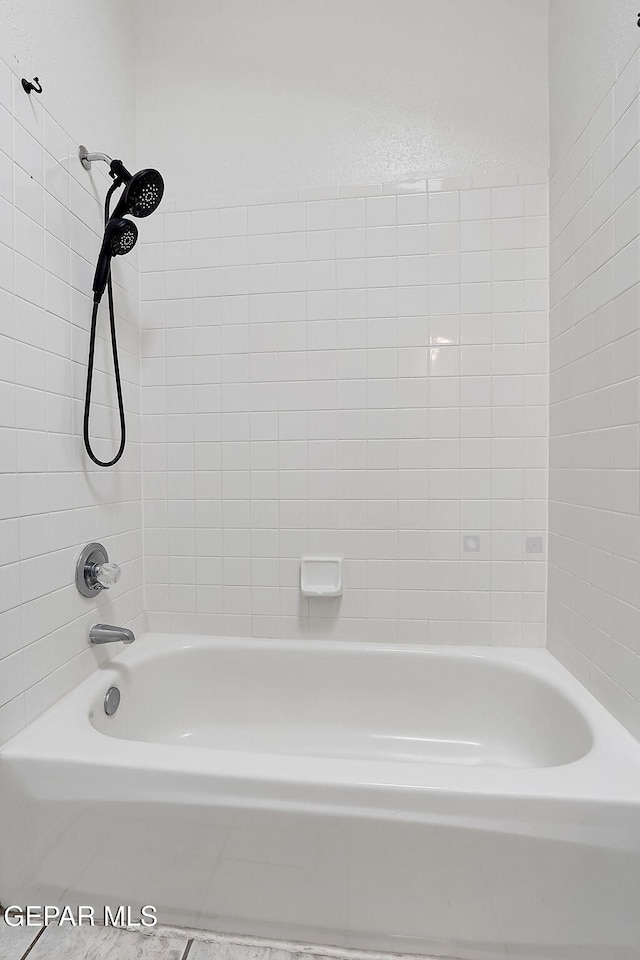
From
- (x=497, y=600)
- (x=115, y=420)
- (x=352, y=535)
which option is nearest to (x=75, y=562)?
(x=115, y=420)

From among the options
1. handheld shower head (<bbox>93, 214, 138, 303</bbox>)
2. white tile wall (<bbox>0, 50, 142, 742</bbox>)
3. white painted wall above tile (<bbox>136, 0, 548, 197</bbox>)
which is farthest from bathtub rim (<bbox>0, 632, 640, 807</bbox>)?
white painted wall above tile (<bbox>136, 0, 548, 197</bbox>)

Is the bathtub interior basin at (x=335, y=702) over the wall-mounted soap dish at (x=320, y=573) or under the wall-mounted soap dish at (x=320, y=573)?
under

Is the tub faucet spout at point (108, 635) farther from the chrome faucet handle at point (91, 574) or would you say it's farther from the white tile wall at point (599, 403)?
the white tile wall at point (599, 403)

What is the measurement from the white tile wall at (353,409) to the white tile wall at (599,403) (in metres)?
0.13

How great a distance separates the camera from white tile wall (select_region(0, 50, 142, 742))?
1.14 meters

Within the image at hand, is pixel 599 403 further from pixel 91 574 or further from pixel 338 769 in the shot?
pixel 91 574

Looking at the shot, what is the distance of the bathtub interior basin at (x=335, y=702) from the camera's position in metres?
1.58

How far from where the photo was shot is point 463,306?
167 centimetres

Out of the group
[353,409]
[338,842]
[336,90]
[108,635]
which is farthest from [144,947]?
[336,90]

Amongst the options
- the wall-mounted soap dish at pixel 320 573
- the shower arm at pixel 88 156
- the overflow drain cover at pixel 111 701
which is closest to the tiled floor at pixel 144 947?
the overflow drain cover at pixel 111 701

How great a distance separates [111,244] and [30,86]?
1.22 feet

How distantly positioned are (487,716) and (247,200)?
197 centimetres

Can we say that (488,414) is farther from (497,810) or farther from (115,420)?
(115,420)

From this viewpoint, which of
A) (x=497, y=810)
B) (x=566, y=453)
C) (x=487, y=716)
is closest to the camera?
(x=497, y=810)
